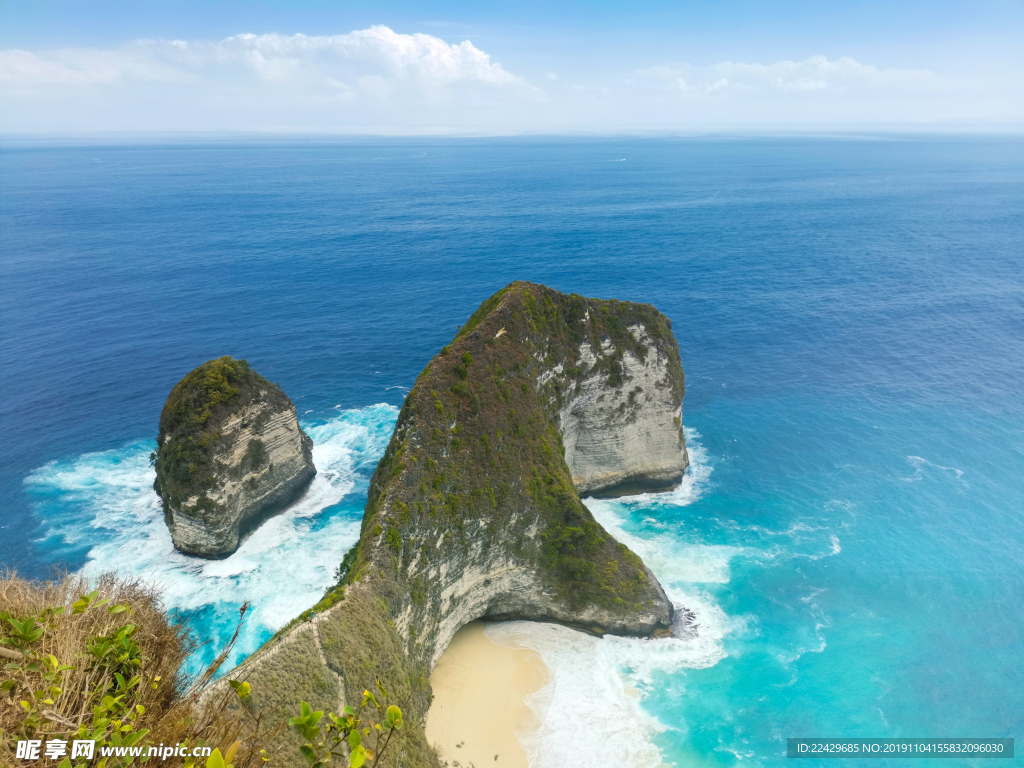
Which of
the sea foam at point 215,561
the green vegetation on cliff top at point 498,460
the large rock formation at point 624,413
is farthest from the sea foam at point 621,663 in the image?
the sea foam at point 215,561

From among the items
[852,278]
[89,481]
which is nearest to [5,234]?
[89,481]

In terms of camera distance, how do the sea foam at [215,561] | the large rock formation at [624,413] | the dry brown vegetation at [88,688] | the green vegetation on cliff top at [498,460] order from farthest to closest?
the large rock formation at [624,413] → the sea foam at [215,561] → the green vegetation on cliff top at [498,460] → the dry brown vegetation at [88,688]

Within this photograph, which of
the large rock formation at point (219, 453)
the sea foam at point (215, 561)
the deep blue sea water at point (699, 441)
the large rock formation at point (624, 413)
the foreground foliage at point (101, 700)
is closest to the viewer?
the foreground foliage at point (101, 700)

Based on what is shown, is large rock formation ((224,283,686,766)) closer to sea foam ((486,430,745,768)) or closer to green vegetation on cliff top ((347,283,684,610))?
green vegetation on cliff top ((347,283,684,610))

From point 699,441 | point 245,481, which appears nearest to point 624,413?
point 699,441

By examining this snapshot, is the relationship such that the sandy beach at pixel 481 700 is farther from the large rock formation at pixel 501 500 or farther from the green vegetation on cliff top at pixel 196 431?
the green vegetation on cliff top at pixel 196 431

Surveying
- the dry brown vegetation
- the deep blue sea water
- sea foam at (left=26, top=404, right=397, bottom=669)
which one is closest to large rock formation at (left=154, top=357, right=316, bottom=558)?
sea foam at (left=26, top=404, right=397, bottom=669)

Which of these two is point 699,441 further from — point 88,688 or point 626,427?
point 88,688
